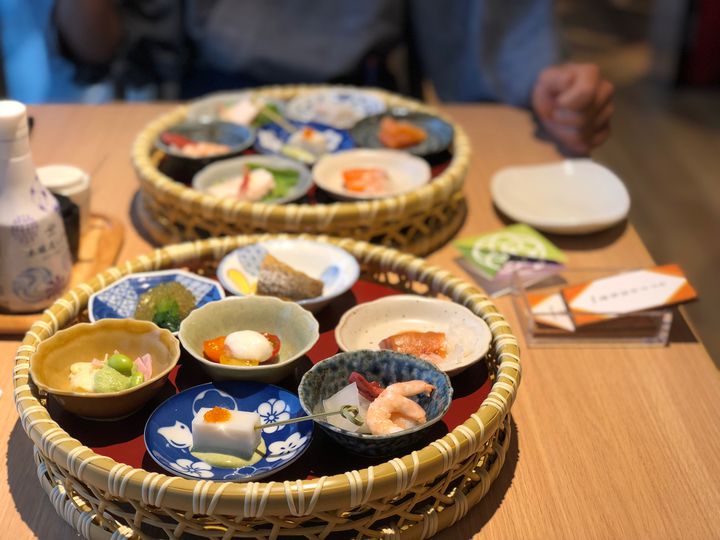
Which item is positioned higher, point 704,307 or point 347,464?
point 347,464

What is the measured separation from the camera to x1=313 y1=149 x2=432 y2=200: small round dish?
1.71 metres

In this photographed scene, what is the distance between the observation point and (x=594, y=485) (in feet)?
3.57

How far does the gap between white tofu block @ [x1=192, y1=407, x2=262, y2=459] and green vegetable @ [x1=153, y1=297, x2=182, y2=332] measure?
0.81 feet

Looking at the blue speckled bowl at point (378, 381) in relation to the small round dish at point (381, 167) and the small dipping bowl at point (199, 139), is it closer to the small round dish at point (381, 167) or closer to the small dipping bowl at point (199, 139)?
the small round dish at point (381, 167)

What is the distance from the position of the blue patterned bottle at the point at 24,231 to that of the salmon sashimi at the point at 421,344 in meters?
0.57

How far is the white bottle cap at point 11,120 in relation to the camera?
1.19 m

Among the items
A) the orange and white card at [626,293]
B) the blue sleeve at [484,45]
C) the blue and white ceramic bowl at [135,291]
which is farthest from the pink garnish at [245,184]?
the blue sleeve at [484,45]

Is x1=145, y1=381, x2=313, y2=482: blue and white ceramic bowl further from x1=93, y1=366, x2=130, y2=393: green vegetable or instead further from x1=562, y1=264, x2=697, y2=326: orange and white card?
x1=562, y1=264, x2=697, y2=326: orange and white card

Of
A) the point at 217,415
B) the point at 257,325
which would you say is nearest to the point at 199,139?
the point at 257,325

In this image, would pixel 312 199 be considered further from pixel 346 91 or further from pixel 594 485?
pixel 594 485

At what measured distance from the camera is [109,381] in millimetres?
1050

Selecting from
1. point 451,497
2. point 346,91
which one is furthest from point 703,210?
point 451,497

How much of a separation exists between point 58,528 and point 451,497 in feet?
1.59

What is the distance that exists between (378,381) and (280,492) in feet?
0.88
